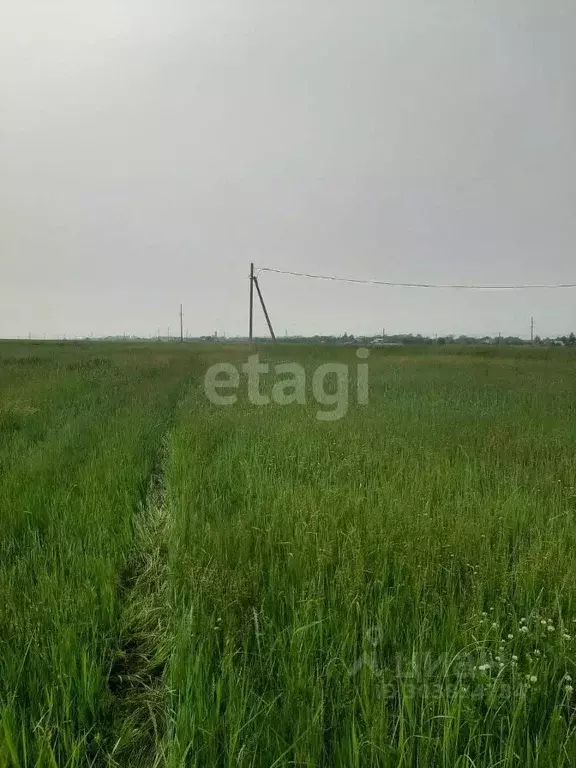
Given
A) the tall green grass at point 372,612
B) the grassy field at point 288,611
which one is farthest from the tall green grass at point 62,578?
the tall green grass at point 372,612

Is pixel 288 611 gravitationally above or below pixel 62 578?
below

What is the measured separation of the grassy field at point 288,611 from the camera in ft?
4.92

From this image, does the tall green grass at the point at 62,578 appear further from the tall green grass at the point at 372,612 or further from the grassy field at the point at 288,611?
the tall green grass at the point at 372,612

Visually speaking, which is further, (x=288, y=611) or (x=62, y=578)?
(x=62, y=578)

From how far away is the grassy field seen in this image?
150cm

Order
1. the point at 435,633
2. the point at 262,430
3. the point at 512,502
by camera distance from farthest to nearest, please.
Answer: the point at 262,430, the point at 512,502, the point at 435,633

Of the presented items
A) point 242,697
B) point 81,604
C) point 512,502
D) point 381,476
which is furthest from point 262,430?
point 242,697

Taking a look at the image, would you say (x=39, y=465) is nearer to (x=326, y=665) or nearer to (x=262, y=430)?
(x=262, y=430)

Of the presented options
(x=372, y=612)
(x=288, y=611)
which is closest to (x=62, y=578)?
(x=288, y=611)

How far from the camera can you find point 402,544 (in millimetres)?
2812

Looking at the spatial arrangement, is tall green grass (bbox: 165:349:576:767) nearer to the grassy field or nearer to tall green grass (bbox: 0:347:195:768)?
the grassy field

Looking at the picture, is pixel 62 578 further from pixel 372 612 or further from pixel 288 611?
pixel 372 612

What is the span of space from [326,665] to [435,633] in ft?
1.76

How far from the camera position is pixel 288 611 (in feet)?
7.31
